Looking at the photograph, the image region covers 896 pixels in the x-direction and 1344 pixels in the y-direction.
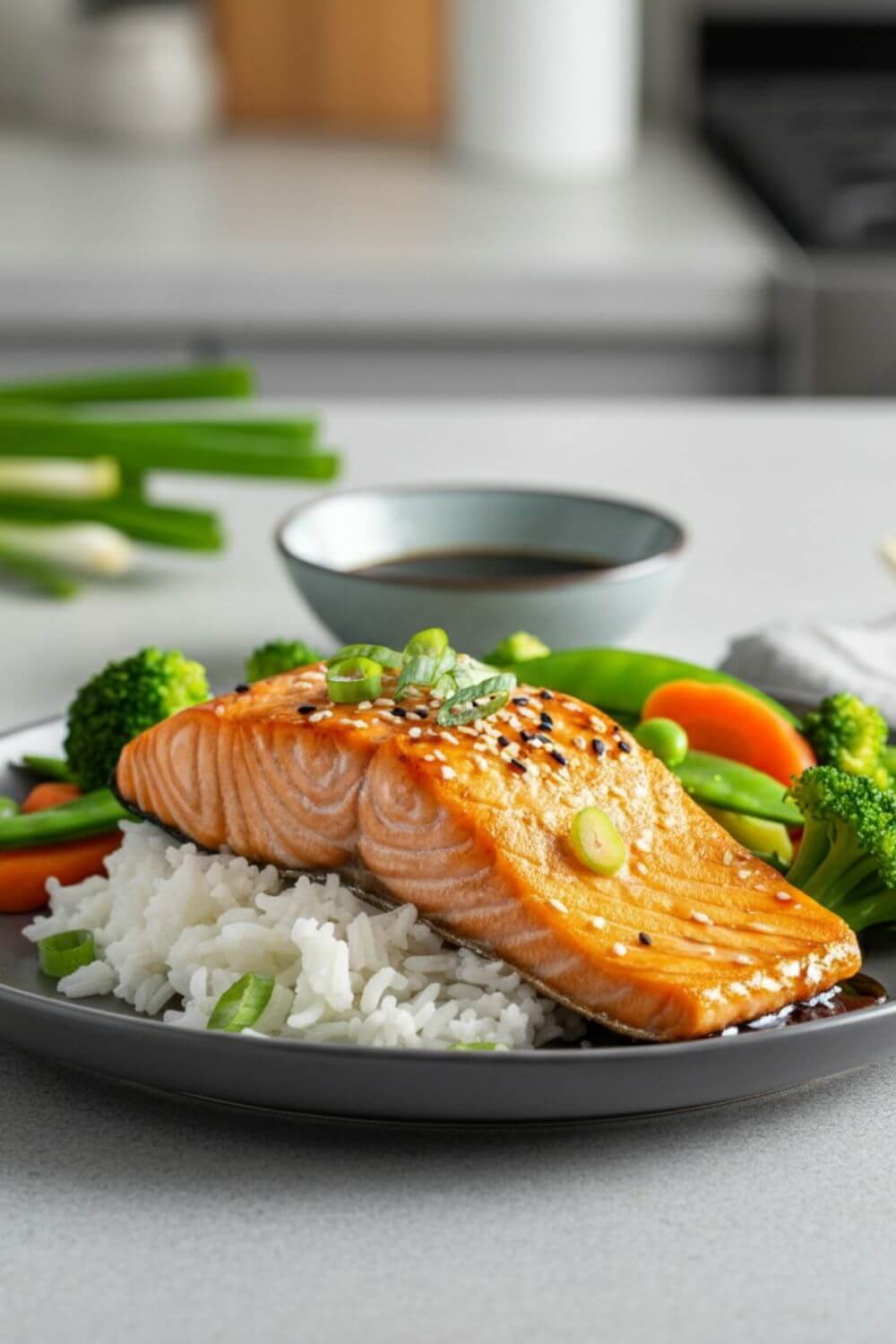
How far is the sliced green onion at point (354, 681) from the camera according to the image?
1.38m

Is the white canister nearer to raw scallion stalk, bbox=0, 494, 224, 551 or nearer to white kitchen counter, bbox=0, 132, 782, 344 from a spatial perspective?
white kitchen counter, bbox=0, 132, 782, 344

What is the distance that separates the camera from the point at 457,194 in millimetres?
4742

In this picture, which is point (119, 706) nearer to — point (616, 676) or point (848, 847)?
point (616, 676)

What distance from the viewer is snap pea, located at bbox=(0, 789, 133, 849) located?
153 cm

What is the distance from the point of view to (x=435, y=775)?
1275 millimetres

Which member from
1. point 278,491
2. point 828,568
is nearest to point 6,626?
point 278,491

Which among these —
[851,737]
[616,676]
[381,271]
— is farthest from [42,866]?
[381,271]

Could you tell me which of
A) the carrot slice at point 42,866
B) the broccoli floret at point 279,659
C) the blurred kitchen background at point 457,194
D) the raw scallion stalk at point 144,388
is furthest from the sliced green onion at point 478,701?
the blurred kitchen background at point 457,194

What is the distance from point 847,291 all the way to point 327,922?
2.91 metres

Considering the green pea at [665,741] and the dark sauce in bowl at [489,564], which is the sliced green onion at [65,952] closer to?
the green pea at [665,741]

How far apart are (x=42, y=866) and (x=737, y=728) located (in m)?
0.60

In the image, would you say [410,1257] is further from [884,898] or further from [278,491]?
[278,491]

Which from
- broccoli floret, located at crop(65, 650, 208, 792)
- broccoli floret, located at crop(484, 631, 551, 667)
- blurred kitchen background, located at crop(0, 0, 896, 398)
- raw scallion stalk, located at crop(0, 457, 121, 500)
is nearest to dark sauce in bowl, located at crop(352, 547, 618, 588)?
broccoli floret, located at crop(484, 631, 551, 667)

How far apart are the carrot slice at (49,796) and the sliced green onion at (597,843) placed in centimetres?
54
